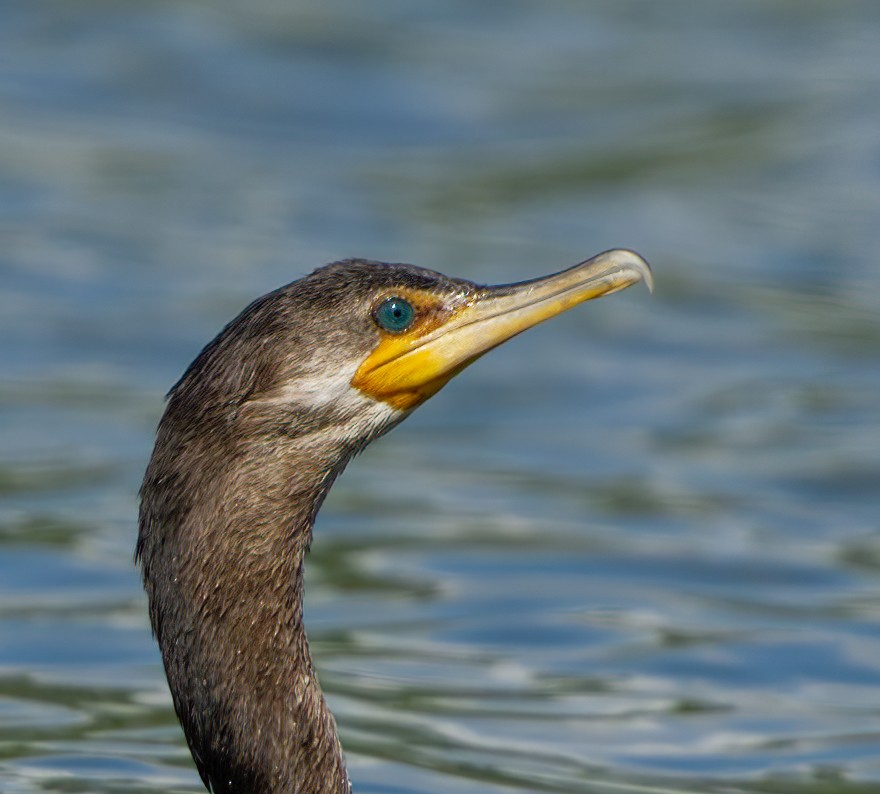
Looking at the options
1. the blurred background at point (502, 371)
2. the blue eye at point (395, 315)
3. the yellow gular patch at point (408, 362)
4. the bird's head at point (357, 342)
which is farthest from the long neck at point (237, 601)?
the blurred background at point (502, 371)

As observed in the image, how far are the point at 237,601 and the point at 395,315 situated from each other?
3.00 feet

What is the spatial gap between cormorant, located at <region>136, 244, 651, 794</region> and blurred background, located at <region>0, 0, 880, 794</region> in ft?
3.81

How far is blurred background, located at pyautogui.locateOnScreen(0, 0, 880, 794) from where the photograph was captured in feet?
25.6

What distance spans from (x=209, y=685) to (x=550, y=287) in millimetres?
1447

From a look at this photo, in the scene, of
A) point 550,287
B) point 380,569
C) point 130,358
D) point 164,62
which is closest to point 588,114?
point 164,62

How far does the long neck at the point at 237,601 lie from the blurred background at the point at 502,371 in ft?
3.80

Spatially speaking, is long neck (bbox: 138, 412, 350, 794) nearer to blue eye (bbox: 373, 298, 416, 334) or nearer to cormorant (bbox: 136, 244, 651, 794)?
cormorant (bbox: 136, 244, 651, 794)

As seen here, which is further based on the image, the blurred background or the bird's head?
the blurred background

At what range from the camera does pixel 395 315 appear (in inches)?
248

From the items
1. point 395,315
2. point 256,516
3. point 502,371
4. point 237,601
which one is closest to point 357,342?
point 395,315

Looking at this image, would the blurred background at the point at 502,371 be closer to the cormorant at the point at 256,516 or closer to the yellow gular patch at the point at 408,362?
the cormorant at the point at 256,516

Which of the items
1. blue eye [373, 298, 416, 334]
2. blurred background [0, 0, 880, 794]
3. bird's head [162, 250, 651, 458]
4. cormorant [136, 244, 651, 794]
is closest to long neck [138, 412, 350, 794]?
cormorant [136, 244, 651, 794]

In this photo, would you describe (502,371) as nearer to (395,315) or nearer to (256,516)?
(395,315)

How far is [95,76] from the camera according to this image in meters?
16.1
